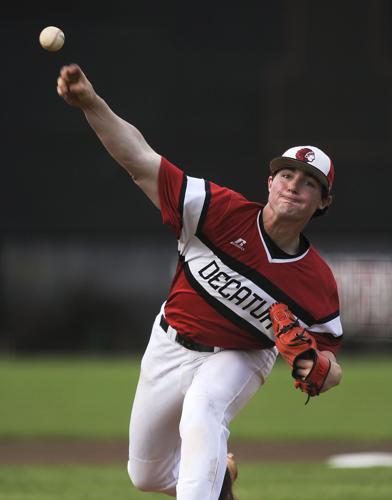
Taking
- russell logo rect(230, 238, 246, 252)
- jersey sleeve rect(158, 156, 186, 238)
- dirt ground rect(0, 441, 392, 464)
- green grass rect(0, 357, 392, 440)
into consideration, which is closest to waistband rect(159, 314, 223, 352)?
russell logo rect(230, 238, 246, 252)

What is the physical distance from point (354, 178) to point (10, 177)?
450 cm

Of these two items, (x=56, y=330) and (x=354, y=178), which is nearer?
(x=354, y=178)

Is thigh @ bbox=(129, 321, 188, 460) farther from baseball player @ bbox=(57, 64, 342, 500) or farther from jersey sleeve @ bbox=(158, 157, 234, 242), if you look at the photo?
jersey sleeve @ bbox=(158, 157, 234, 242)

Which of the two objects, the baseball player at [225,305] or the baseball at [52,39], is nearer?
the baseball at [52,39]

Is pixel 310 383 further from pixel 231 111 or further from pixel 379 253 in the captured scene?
pixel 379 253

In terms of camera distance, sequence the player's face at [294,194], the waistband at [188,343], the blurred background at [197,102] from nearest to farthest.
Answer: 1. the player's face at [294,194]
2. the waistband at [188,343]
3. the blurred background at [197,102]

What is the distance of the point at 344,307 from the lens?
1505cm

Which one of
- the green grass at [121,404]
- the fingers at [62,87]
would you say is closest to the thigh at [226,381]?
the fingers at [62,87]

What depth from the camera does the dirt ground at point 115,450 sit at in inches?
325

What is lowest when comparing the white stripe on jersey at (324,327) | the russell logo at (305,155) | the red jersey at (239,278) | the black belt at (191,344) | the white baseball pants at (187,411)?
the white baseball pants at (187,411)

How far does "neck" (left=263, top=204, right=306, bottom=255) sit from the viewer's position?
14.4 feet

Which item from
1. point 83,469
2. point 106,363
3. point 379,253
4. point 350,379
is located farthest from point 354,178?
point 83,469

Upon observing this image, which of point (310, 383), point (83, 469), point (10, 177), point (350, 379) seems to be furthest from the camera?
point (10, 177)

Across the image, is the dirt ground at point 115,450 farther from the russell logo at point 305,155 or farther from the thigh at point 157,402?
the russell logo at point 305,155
